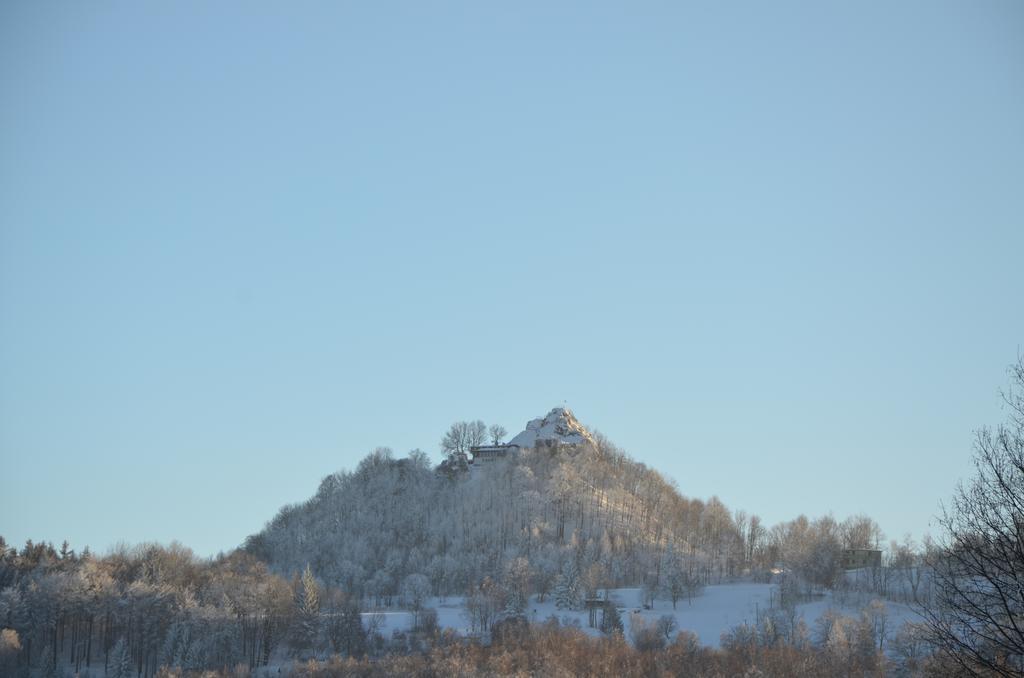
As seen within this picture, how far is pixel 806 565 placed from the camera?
132750mm

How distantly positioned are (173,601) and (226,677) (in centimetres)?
2300

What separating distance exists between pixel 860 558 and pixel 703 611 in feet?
94.2

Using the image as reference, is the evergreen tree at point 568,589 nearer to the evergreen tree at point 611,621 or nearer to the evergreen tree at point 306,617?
the evergreen tree at point 611,621

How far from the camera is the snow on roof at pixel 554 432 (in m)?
171

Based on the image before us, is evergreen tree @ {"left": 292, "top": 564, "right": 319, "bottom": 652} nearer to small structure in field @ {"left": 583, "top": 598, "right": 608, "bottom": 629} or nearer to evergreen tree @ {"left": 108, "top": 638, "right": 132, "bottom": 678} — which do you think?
evergreen tree @ {"left": 108, "top": 638, "right": 132, "bottom": 678}

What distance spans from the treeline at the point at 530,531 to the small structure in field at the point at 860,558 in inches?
66.9

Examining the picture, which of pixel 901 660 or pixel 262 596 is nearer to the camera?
pixel 901 660

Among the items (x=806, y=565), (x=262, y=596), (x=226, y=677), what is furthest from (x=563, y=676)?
(x=806, y=565)

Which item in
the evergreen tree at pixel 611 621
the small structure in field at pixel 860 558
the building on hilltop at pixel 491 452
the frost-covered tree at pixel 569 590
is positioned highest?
the building on hilltop at pixel 491 452

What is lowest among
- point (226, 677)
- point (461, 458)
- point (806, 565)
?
point (226, 677)

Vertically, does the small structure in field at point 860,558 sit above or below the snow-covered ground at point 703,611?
above

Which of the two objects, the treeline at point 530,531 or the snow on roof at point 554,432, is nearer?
the treeline at point 530,531

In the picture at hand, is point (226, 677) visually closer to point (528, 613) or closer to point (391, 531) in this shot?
point (528, 613)

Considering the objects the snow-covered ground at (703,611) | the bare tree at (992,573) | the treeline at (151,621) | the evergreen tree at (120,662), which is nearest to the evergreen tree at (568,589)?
the snow-covered ground at (703,611)
